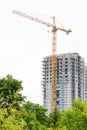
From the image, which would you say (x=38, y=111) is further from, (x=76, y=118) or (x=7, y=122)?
(x=7, y=122)

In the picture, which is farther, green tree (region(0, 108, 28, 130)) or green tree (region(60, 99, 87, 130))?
green tree (region(60, 99, 87, 130))

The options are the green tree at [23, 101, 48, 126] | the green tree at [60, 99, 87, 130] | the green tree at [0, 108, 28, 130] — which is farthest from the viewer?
the green tree at [23, 101, 48, 126]

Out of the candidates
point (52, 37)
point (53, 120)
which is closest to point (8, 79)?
point (53, 120)

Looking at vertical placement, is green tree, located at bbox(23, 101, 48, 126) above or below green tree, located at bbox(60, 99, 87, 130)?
above

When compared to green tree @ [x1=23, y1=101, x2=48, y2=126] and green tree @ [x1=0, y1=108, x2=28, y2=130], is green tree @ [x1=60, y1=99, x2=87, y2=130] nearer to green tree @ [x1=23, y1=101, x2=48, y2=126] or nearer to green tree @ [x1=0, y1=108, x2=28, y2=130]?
green tree @ [x1=23, y1=101, x2=48, y2=126]

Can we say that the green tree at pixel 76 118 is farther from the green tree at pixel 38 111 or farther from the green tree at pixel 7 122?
the green tree at pixel 7 122

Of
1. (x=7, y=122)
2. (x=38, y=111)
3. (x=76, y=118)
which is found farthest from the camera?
(x=38, y=111)

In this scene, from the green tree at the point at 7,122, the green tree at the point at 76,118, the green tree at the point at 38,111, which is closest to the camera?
the green tree at the point at 7,122

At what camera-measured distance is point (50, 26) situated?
156m

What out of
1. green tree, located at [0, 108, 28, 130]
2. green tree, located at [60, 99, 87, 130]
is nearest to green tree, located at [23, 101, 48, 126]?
green tree, located at [60, 99, 87, 130]

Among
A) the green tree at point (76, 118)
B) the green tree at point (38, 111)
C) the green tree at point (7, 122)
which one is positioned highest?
the green tree at point (38, 111)

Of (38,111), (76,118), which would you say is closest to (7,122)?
(76,118)

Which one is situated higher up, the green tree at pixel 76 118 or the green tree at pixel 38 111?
the green tree at pixel 38 111

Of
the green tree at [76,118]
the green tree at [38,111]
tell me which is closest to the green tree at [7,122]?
the green tree at [76,118]
